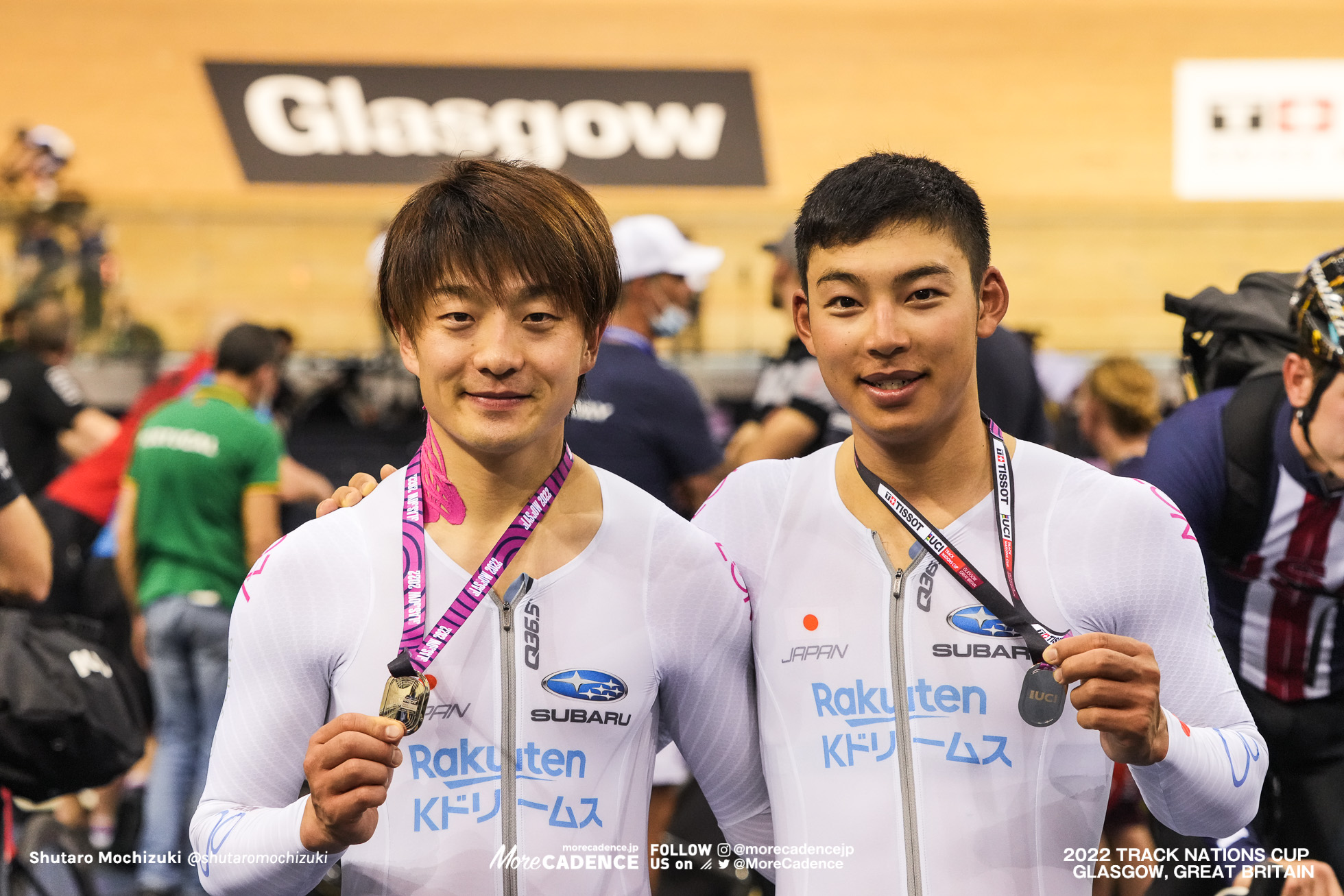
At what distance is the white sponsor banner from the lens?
47.0ft

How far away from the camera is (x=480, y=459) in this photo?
1920mm

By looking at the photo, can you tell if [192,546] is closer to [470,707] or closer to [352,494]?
[352,494]

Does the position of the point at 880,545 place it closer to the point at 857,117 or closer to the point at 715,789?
the point at 715,789

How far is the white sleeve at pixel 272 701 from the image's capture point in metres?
1.77

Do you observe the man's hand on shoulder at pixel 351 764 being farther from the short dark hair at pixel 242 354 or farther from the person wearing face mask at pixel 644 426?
the short dark hair at pixel 242 354

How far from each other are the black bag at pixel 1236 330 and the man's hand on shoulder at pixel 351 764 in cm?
216

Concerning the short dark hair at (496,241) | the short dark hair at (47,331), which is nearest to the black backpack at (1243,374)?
the short dark hair at (496,241)

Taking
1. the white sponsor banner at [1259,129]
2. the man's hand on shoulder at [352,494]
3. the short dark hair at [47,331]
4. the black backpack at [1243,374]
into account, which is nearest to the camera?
the man's hand on shoulder at [352,494]

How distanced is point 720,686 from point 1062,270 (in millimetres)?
12666

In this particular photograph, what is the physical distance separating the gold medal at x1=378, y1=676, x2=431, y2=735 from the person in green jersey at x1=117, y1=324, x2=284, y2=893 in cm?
357

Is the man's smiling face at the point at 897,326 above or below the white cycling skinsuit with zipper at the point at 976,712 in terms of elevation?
above

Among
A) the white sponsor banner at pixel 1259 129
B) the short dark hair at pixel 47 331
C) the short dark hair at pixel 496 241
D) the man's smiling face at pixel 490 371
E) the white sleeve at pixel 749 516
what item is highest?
the white sponsor banner at pixel 1259 129

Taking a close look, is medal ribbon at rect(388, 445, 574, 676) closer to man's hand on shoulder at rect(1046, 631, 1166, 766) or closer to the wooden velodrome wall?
man's hand on shoulder at rect(1046, 631, 1166, 766)

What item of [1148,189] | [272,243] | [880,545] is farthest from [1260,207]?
[880,545]
